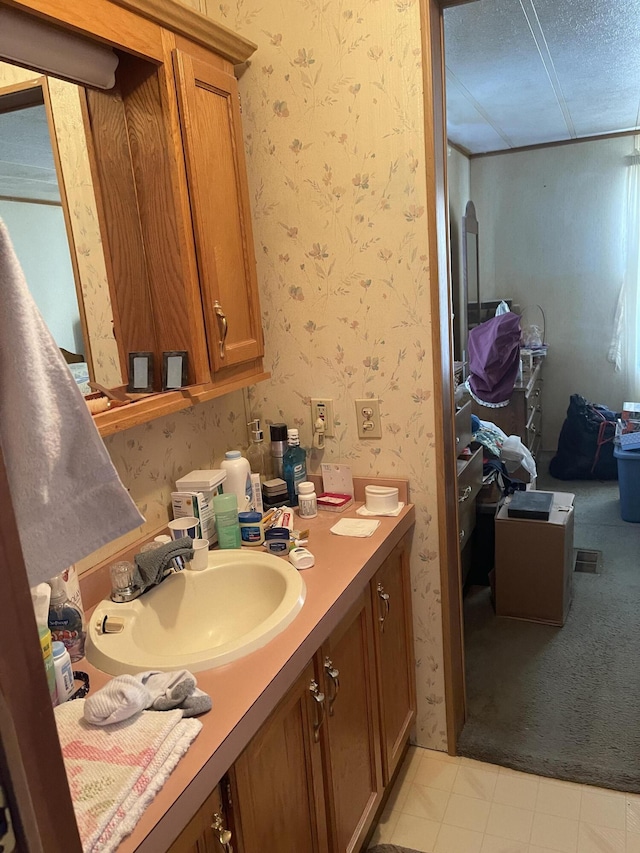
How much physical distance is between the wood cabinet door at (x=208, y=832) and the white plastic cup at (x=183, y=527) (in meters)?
0.65

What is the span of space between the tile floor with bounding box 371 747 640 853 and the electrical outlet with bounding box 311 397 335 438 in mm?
1081

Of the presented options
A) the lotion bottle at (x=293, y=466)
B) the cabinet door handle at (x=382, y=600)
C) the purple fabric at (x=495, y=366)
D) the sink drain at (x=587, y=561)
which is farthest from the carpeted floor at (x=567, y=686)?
the purple fabric at (x=495, y=366)

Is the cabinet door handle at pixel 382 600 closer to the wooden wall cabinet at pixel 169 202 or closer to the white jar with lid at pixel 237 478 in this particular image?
the white jar with lid at pixel 237 478

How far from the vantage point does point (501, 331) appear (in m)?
4.30

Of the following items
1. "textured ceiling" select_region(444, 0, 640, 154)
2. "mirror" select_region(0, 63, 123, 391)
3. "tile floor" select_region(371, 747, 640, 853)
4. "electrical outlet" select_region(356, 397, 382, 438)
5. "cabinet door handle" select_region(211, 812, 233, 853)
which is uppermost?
"textured ceiling" select_region(444, 0, 640, 154)

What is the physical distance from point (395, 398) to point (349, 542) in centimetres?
45

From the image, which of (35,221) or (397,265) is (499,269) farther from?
(35,221)

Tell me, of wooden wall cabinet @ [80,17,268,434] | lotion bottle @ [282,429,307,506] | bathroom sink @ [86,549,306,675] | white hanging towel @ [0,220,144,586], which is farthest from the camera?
lotion bottle @ [282,429,307,506]

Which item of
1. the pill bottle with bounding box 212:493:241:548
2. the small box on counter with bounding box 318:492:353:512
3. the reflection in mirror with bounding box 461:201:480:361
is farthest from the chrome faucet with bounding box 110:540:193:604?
the reflection in mirror with bounding box 461:201:480:361

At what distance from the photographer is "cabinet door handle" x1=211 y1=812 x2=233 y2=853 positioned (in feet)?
3.19

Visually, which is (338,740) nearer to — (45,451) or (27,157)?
(45,451)

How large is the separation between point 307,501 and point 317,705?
642 mm

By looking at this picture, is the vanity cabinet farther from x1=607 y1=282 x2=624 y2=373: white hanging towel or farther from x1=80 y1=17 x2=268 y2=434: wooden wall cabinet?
x1=607 y1=282 x2=624 y2=373: white hanging towel

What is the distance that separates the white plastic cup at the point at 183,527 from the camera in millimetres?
1539
